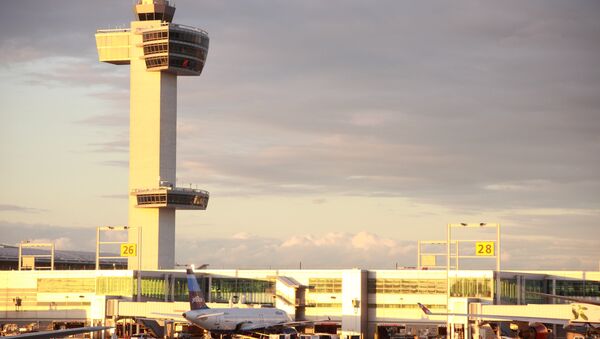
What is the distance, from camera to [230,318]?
129125 millimetres

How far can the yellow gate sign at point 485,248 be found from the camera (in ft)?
503

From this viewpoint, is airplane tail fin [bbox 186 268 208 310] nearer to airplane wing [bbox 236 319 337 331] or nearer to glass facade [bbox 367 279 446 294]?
airplane wing [bbox 236 319 337 331]

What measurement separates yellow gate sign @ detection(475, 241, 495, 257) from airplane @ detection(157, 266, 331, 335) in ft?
103

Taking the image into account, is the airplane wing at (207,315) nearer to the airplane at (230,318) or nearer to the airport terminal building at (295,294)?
the airplane at (230,318)

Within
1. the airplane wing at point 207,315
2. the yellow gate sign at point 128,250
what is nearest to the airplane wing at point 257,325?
the airplane wing at point 207,315

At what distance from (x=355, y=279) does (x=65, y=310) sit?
52.9 metres

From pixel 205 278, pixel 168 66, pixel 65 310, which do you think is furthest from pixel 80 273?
pixel 168 66

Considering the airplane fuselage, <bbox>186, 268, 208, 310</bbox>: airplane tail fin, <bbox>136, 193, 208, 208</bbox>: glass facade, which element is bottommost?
the airplane fuselage

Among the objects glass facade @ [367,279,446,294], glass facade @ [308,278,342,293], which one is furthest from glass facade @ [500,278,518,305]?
glass facade @ [308,278,342,293]

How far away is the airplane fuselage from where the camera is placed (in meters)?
128

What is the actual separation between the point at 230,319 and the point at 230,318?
0.53ft

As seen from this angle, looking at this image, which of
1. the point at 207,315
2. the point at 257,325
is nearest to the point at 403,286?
the point at 257,325

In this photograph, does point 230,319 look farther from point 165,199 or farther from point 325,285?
point 165,199

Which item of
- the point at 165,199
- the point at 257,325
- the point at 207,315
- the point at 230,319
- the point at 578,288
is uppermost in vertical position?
the point at 165,199
